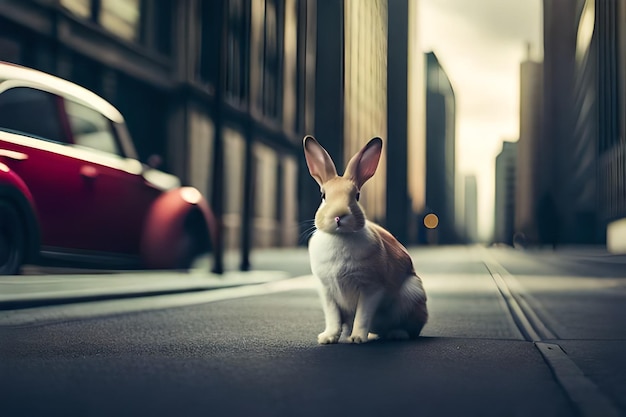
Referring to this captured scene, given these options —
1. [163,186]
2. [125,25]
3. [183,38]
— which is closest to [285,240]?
[183,38]

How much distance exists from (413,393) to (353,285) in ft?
4.30

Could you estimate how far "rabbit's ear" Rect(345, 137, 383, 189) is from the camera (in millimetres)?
5367

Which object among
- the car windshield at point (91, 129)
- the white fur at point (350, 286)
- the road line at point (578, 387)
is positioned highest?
the car windshield at point (91, 129)

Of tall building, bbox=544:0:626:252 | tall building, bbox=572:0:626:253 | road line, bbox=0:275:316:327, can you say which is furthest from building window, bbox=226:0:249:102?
tall building, bbox=572:0:626:253

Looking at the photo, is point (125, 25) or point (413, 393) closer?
point (413, 393)

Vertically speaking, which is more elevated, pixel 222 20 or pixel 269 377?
pixel 222 20

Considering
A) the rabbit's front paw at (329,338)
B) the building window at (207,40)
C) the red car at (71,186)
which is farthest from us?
the building window at (207,40)

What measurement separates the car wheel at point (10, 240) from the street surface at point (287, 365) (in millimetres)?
462

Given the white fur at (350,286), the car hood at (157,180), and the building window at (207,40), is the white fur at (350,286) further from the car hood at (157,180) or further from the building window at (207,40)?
the building window at (207,40)

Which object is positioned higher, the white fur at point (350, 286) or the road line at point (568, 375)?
the white fur at point (350, 286)

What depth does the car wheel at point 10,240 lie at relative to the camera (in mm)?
7840

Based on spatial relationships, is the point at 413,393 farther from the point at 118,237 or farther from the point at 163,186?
the point at 163,186

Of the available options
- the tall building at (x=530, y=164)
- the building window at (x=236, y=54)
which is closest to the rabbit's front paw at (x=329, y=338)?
the building window at (x=236, y=54)

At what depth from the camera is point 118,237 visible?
9.76 m
